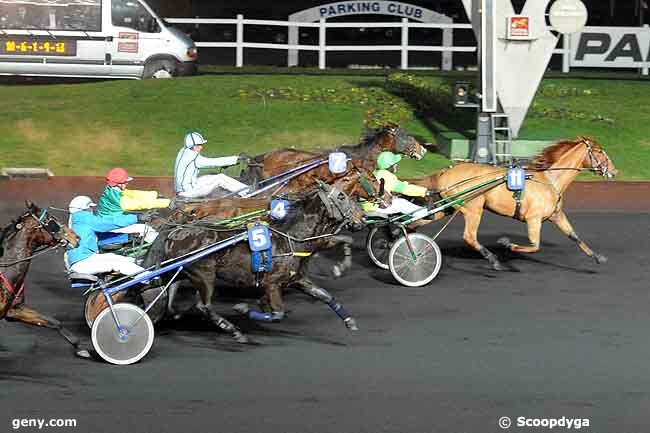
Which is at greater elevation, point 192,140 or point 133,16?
point 133,16

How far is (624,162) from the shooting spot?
1980 cm

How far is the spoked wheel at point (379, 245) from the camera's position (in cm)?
1295

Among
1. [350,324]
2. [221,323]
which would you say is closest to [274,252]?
[221,323]

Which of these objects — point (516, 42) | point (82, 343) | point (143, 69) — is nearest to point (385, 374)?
point (82, 343)

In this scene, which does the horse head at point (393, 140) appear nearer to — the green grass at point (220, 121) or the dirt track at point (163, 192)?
the dirt track at point (163, 192)

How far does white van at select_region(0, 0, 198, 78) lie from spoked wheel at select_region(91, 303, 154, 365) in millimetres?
15936

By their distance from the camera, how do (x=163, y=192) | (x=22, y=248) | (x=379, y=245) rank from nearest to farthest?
(x=22, y=248)
(x=379, y=245)
(x=163, y=192)

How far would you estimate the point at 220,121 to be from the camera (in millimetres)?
21469

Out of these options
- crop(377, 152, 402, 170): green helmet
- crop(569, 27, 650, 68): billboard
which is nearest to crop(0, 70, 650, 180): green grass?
crop(569, 27, 650, 68): billboard

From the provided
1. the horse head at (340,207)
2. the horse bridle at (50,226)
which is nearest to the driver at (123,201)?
the horse bridle at (50,226)

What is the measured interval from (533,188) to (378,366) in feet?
13.9

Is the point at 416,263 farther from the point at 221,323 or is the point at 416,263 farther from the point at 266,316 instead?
the point at 221,323

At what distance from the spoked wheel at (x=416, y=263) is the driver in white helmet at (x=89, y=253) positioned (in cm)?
326

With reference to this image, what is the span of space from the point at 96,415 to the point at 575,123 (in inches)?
600
